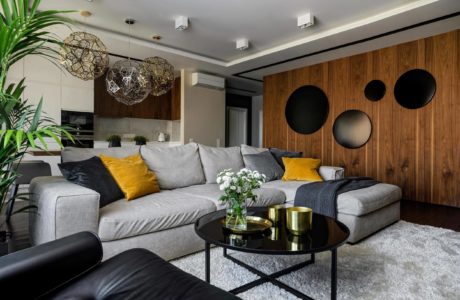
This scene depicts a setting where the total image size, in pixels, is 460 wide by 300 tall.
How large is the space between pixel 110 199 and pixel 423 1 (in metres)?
3.98

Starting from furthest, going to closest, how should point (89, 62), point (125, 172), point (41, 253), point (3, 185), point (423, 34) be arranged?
point (423, 34) → point (89, 62) → point (125, 172) → point (3, 185) → point (41, 253)

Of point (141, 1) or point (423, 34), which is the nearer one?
point (141, 1)

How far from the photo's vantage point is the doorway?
8273mm

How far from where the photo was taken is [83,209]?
175 cm

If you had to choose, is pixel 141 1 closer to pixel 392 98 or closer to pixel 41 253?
pixel 41 253

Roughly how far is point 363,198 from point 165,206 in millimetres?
1757

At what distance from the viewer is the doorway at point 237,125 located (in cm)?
827

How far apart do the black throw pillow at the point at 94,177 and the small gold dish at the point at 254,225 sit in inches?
37.4

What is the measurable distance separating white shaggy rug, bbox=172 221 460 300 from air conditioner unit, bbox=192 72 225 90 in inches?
176

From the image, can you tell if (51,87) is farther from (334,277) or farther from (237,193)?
(334,277)

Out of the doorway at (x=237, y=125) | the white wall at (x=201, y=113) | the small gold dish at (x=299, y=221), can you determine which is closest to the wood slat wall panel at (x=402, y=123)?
the white wall at (x=201, y=113)

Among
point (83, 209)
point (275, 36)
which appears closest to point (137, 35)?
point (275, 36)

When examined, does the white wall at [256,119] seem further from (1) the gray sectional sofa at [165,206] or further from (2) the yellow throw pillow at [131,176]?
(2) the yellow throw pillow at [131,176]

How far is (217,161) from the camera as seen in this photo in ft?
10.7
